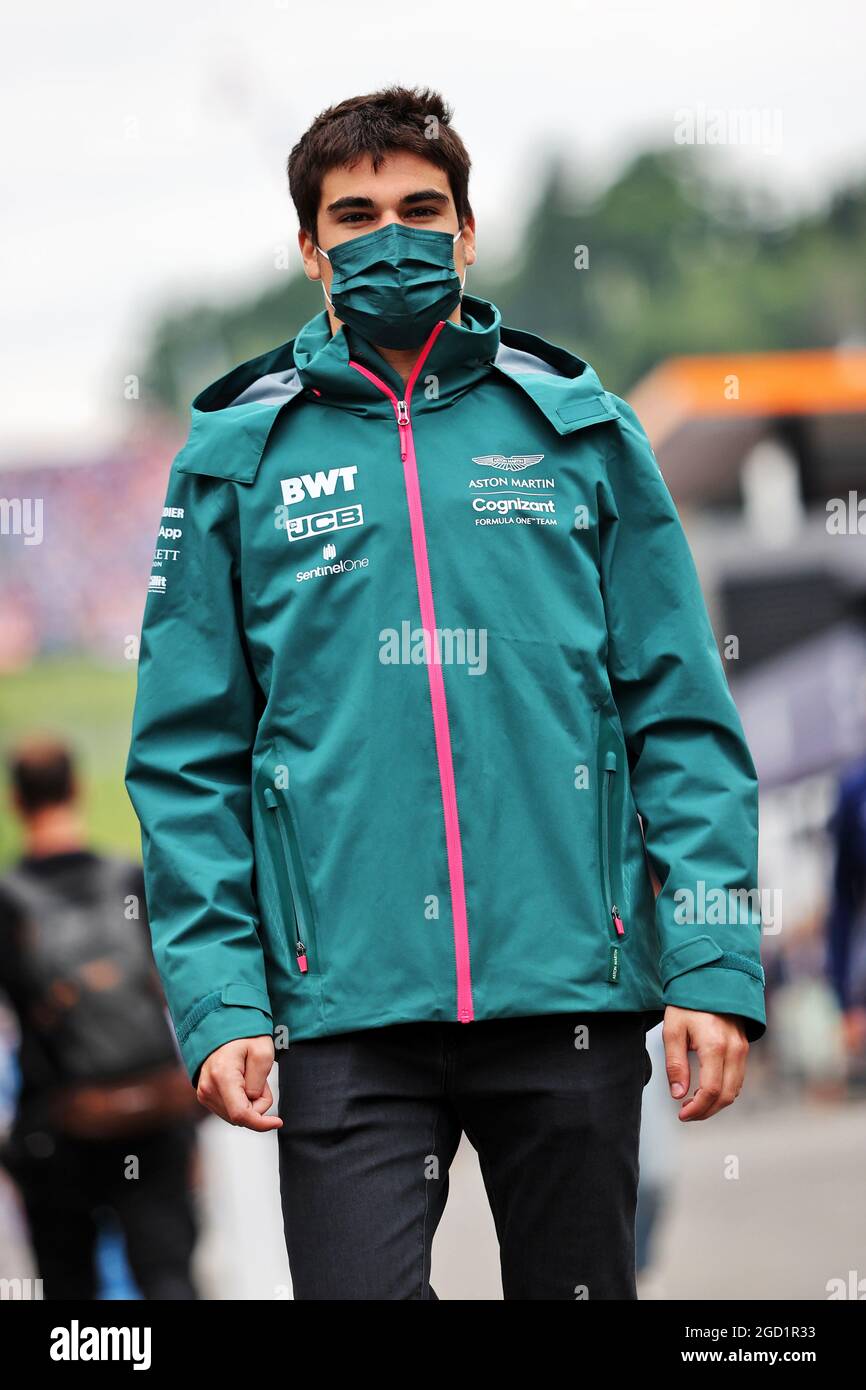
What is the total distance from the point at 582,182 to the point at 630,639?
8216cm

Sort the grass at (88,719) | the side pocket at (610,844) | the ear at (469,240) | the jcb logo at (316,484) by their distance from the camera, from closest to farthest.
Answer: the side pocket at (610,844)
the jcb logo at (316,484)
the ear at (469,240)
the grass at (88,719)

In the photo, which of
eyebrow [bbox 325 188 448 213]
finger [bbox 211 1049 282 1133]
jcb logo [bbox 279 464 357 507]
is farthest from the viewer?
eyebrow [bbox 325 188 448 213]

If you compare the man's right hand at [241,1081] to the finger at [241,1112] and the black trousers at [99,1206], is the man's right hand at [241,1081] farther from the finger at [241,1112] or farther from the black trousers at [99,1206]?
the black trousers at [99,1206]

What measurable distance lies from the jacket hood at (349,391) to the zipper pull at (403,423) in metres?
0.02

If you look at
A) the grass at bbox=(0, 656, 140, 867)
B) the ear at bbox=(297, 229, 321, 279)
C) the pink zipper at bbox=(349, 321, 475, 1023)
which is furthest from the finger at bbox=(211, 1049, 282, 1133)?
the grass at bbox=(0, 656, 140, 867)

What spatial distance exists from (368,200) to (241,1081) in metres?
1.29

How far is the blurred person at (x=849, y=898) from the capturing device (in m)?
6.78

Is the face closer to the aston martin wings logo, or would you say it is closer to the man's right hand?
the aston martin wings logo

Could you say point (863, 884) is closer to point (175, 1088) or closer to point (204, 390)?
point (175, 1088)

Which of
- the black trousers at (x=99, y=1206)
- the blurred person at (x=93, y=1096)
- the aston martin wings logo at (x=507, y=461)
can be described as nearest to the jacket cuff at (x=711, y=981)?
the aston martin wings logo at (x=507, y=461)

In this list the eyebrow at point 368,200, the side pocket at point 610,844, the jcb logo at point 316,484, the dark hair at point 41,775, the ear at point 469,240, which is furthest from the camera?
the dark hair at point 41,775

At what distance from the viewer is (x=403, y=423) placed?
3035 millimetres

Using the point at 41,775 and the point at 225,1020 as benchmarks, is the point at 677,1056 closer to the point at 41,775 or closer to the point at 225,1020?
the point at 225,1020

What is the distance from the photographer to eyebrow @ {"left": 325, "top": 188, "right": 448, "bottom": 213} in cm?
311
